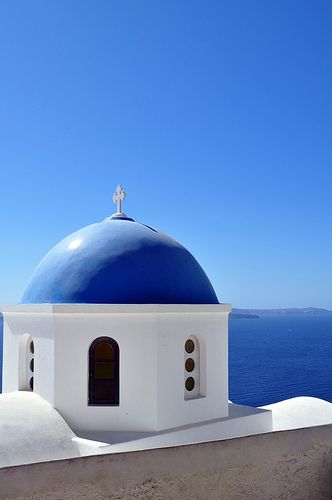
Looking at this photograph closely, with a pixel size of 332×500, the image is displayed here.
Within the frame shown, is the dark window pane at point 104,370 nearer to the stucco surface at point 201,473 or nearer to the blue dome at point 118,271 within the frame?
the blue dome at point 118,271

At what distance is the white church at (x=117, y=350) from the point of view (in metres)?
7.56

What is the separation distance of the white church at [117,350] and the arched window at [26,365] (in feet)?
0.05

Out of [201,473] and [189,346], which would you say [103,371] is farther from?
[201,473]

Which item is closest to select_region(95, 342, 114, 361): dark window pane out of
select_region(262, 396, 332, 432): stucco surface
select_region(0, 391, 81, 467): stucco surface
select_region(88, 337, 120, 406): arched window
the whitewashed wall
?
select_region(88, 337, 120, 406): arched window

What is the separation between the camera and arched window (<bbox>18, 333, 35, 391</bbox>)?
8375 millimetres

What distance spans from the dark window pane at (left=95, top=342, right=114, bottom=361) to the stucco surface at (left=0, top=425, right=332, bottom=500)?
2.49m

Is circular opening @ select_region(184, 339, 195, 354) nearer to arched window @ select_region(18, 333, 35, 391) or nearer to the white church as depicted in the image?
the white church

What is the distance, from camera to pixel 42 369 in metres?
7.84

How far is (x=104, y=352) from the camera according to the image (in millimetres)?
7926

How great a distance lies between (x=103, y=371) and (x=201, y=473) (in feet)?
8.29

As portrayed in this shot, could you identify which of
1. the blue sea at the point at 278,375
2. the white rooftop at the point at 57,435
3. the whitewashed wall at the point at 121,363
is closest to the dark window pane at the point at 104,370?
the whitewashed wall at the point at 121,363

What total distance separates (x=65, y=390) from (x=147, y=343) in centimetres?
134

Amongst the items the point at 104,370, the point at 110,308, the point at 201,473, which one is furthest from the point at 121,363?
the point at 201,473

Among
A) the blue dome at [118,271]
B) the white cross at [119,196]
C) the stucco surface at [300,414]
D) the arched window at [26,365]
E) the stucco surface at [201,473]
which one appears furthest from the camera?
the stucco surface at [300,414]
